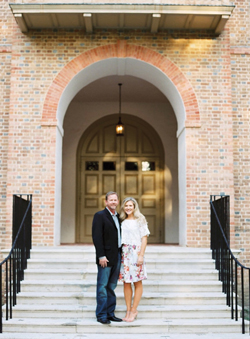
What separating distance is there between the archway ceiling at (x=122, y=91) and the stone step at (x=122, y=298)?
601 centimetres

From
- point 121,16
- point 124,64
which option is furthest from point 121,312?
point 121,16

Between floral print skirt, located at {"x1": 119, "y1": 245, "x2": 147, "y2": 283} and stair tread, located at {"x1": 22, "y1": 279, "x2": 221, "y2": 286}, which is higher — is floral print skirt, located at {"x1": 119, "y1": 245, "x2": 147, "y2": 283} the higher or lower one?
the higher one

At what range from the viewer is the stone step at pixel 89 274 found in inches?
263

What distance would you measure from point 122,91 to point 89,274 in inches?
241

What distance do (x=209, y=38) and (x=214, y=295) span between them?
5.34 metres

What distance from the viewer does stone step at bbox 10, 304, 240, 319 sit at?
584cm

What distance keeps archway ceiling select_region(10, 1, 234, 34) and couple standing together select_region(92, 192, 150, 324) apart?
4294 millimetres

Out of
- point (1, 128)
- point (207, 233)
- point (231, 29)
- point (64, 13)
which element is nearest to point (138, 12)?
point (64, 13)

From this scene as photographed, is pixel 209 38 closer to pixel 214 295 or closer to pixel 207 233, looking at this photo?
pixel 207 233

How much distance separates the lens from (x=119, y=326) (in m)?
5.45

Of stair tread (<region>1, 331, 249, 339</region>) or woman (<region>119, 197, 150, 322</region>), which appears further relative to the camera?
woman (<region>119, 197, 150, 322</region>)

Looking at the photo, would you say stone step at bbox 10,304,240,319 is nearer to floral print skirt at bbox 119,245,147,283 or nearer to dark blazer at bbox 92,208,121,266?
floral print skirt at bbox 119,245,147,283

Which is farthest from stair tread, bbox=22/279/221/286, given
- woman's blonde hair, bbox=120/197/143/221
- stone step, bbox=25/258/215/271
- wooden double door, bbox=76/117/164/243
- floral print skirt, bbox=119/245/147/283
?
wooden double door, bbox=76/117/164/243

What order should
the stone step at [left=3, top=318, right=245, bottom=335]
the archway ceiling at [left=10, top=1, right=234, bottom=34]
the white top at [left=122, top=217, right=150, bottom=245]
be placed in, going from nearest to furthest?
the stone step at [left=3, top=318, right=245, bottom=335], the white top at [left=122, top=217, right=150, bottom=245], the archway ceiling at [left=10, top=1, right=234, bottom=34]
